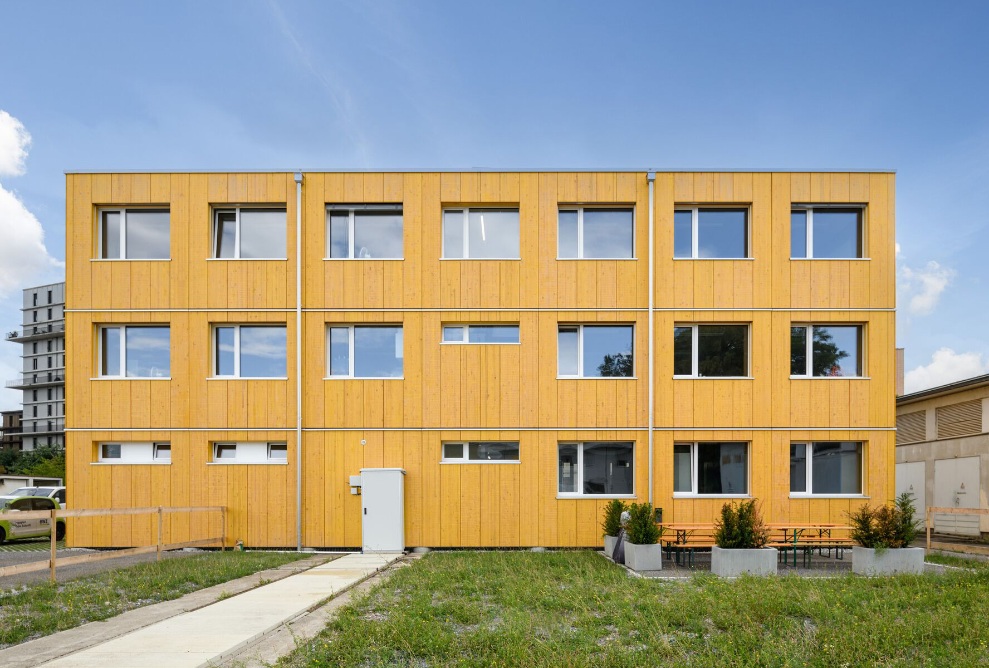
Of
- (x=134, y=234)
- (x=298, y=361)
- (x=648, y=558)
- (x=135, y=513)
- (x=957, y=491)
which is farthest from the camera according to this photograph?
(x=957, y=491)

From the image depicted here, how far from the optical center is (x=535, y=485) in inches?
629

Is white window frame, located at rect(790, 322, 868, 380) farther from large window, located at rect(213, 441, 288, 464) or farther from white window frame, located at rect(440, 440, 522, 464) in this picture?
large window, located at rect(213, 441, 288, 464)

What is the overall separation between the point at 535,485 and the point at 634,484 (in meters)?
2.40

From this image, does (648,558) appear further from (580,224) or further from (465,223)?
(465,223)

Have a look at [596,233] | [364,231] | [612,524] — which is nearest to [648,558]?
[612,524]

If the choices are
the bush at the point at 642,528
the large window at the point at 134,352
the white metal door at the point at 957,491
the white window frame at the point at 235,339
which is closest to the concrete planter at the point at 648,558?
the bush at the point at 642,528

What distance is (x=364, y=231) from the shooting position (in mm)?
16828

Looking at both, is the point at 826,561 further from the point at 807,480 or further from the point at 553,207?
the point at 553,207

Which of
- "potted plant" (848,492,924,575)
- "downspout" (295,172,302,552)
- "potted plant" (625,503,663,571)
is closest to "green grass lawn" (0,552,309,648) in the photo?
"downspout" (295,172,302,552)

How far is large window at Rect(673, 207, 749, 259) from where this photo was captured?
16.7 metres

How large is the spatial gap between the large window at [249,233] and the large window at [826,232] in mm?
12861

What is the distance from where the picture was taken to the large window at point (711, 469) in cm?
1616

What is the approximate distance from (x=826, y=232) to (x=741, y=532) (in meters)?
8.84

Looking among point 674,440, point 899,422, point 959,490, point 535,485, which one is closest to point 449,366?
point 535,485
